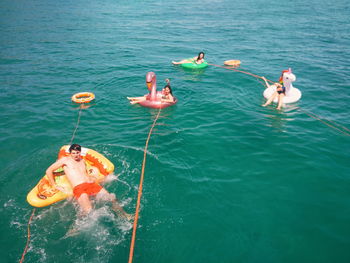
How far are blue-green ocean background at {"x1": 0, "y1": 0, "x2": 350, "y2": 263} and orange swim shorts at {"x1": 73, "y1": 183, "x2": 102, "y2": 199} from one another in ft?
1.30

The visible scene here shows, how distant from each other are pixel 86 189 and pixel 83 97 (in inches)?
272

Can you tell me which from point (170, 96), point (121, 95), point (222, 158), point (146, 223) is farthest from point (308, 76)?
point (146, 223)

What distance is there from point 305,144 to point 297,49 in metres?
14.1

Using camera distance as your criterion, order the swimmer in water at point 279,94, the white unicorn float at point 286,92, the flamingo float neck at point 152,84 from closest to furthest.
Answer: the flamingo float neck at point 152,84 < the swimmer in water at point 279,94 < the white unicorn float at point 286,92

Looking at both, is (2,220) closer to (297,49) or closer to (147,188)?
(147,188)

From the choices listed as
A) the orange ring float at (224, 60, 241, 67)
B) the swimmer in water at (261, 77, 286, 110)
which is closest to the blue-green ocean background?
the swimmer in water at (261, 77, 286, 110)

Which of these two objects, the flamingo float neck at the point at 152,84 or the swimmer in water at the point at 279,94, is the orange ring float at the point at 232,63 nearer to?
the swimmer in water at the point at 279,94

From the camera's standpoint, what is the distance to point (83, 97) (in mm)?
11805

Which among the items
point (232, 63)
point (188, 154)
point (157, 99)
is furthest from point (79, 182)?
point (232, 63)

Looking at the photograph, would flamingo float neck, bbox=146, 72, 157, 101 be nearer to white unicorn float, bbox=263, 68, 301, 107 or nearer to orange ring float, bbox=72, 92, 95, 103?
orange ring float, bbox=72, 92, 95, 103

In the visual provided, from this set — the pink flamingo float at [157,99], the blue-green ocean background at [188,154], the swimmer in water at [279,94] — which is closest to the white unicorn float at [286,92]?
the swimmer in water at [279,94]

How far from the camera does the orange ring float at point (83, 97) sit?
36.5ft

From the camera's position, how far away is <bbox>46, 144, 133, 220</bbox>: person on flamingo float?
5953 millimetres

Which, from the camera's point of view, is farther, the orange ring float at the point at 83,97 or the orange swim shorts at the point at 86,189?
the orange ring float at the point at 83,97
